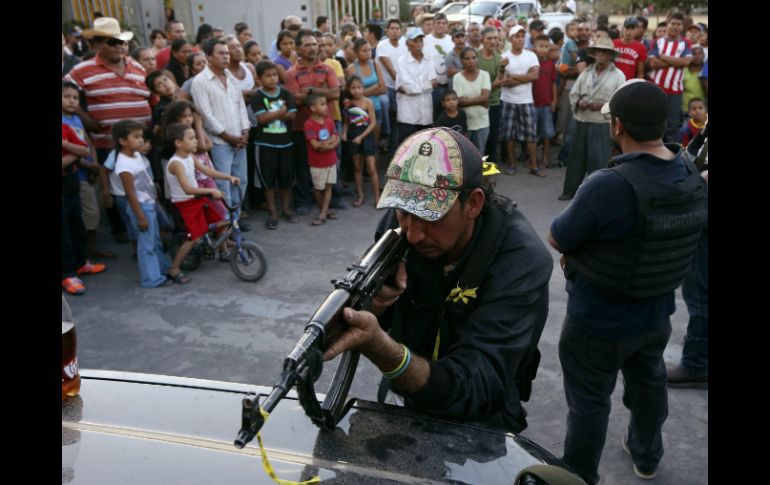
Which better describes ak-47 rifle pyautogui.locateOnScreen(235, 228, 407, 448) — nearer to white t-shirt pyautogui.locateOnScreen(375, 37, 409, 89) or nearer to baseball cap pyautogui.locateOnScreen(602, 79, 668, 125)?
baseball cap pyautogui.locateOnScreen(602, 79, 668, 125)

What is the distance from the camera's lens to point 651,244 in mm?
2865

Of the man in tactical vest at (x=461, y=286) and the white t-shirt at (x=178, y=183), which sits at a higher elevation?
the man in tactical vest at (x=461, y=286)

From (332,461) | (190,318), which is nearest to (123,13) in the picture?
(190,318)

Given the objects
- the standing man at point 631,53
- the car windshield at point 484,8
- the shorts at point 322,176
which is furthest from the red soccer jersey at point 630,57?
the car windshield at point 484,8

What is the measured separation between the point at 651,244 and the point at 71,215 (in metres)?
5.11

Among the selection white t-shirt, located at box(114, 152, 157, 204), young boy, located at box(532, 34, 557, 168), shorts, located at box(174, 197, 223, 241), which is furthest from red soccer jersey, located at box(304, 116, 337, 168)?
young boy, located at box(532, 34, 557, 168)

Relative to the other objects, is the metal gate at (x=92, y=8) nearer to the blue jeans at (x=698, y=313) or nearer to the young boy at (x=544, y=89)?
the young boy at (x=544, y=89)

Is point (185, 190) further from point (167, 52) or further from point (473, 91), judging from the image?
point (473, 91)

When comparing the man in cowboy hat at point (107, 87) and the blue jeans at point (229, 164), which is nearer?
the man in cowboy hat at point (107, 87)

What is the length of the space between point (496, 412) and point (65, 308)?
1.60 meters

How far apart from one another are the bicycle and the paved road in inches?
4.8

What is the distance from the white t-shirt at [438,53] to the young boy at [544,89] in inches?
55.1

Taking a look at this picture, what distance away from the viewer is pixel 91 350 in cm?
487

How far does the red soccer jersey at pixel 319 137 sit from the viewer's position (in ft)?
24.5
